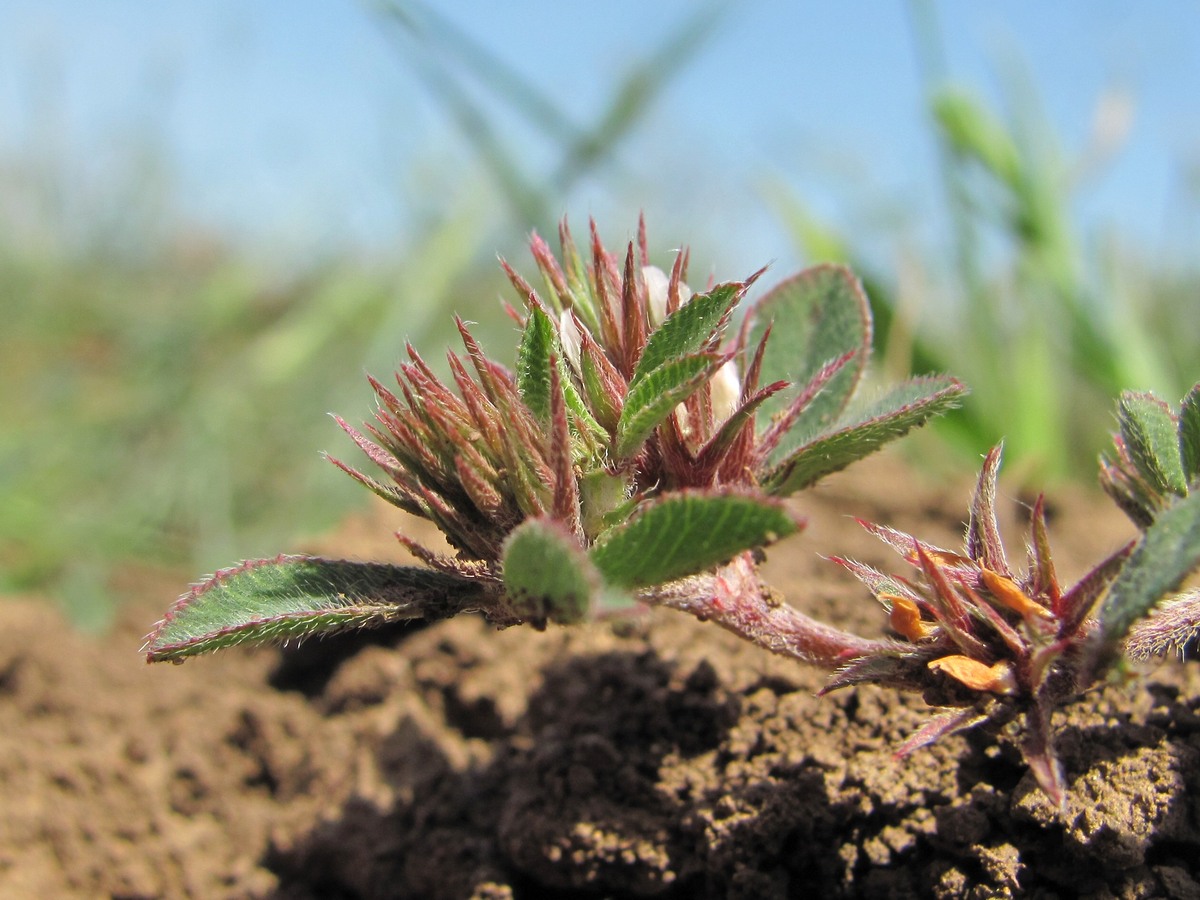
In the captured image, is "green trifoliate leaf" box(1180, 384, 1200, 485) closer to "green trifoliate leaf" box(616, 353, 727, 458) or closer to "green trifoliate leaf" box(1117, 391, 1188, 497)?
"green trifoliate leaf" box(1117, 391, 1188, 497)

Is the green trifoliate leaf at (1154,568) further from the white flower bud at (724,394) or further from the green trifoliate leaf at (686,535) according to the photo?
the white flower bud at (724,394)

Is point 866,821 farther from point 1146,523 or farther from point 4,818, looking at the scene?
point 4,818

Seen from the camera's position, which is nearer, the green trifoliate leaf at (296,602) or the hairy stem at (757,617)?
the green trifoliate leaf at (296,602)

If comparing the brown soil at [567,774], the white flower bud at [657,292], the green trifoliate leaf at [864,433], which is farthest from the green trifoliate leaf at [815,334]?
the brown soil at [567,774]

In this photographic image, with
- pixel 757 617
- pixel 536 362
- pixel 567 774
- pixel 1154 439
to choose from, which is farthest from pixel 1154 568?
pixel 567 774

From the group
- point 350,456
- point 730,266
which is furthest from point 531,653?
point 730,266
